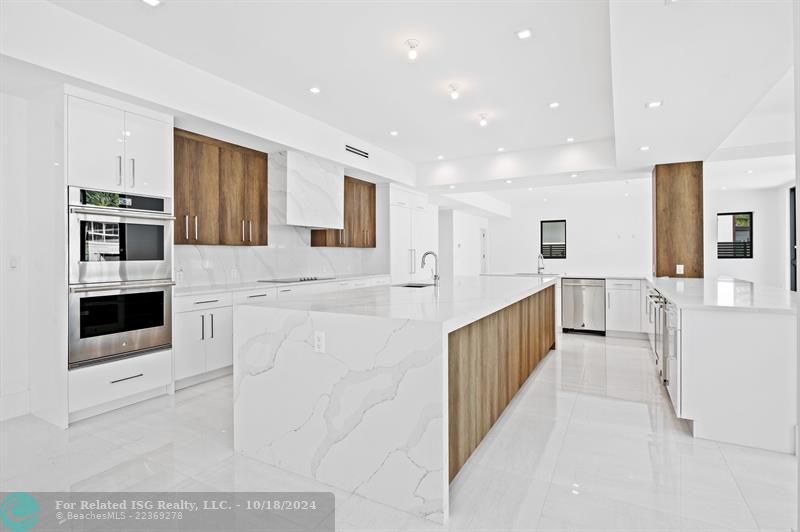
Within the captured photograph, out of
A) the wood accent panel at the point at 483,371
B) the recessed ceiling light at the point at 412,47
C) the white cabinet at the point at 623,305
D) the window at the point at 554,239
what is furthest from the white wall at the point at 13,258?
the window at the point at 554,239

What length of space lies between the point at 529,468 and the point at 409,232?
5.22 metres

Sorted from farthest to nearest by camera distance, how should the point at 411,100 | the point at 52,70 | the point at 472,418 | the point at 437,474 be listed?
the point at 411,100 → the point at 52,70 → the point at 472,418 → the point at 437,474

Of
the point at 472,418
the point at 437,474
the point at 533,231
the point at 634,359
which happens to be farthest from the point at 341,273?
the point at 533,231

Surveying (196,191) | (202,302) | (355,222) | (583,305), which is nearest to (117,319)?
(202,302)

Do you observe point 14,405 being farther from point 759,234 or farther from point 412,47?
point 759,234

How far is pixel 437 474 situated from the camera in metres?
1.78

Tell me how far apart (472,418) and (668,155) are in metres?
4.04

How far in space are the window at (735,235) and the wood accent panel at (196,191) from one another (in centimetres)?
1051

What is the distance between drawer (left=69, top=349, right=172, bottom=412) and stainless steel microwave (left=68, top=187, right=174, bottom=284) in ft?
2.08

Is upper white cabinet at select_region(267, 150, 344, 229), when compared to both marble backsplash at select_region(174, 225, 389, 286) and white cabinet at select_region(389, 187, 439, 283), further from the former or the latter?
white cabinet at select_region(389, 187, 439, 283)

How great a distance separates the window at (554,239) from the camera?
36.9 ft

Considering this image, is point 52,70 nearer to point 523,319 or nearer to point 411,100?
point 411,100

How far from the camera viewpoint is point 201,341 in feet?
12.5

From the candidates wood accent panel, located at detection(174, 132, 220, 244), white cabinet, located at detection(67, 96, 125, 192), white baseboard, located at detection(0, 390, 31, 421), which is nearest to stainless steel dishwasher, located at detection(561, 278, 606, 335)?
wood accent panel, located at detection(174, 132, 220, 244)
